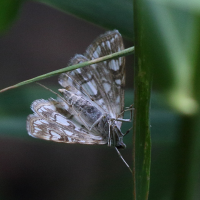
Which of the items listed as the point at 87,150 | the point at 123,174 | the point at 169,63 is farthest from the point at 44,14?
the point at 169,63

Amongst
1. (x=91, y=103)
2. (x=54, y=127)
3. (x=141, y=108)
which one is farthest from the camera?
(x=91, y=103)

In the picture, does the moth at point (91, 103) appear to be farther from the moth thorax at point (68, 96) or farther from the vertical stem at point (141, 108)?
the vertical stem at point (141, 108)

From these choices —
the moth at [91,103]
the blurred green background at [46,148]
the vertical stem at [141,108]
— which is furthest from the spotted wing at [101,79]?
the vertical stem at [141,108]

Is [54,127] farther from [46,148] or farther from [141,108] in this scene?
[46,148]

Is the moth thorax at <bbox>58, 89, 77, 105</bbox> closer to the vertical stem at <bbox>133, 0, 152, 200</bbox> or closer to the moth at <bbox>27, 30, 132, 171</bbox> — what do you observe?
the moth at <bbox>27, 30, 132, 171</bbox>

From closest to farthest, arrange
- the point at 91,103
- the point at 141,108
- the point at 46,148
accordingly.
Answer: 1. the point at 141,108
2. the point at 91,103
3. the point at 46,148

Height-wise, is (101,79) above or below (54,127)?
above

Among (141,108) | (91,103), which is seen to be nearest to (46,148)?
(91,103)
